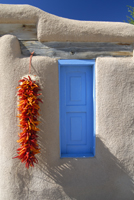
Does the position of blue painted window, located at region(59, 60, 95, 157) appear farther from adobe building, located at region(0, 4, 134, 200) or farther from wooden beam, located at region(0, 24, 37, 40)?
wooden beam, located at region(0, 24, 37, 40)

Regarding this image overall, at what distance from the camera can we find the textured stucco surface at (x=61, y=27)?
2320mm

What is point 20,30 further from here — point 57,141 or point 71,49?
point 57,141

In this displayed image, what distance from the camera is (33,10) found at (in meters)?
2.32

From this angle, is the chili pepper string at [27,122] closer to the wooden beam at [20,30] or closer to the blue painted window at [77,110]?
the blue painted window at [77,110]

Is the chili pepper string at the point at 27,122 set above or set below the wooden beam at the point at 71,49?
below

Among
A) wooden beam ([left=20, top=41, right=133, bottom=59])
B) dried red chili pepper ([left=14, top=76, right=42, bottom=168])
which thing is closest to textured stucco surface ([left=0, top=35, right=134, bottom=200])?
wooden beam ([left=20, top=41, right=133, bottom=59])

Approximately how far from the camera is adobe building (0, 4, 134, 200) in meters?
2.27

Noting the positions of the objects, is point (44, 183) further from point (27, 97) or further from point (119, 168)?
point (27, 97)

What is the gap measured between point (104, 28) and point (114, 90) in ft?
3.60

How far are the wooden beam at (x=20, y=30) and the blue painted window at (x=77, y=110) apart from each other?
741 mm

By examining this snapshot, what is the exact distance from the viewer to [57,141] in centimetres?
233

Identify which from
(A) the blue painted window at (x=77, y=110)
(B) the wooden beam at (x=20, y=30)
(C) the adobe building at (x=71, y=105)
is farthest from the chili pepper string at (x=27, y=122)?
(B) the wooden beam at (x=20, y=30)

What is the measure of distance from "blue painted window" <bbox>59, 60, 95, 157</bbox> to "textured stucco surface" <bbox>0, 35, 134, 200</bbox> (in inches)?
7.6

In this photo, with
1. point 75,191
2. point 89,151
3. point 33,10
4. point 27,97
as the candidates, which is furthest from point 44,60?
point 75,191
